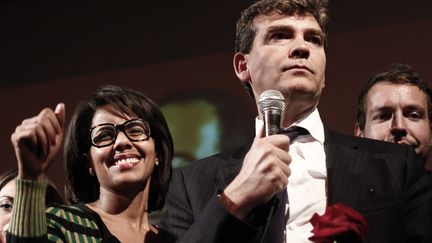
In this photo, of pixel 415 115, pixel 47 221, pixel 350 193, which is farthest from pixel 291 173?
pixel 415 115

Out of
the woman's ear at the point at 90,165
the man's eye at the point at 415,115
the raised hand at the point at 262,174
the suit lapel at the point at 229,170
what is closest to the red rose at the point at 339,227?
the raised hand at the point at 262,174

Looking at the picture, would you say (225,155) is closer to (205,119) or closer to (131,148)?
(131,148)

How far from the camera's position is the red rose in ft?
5.36

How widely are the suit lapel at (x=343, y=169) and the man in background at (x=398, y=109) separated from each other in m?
0.51

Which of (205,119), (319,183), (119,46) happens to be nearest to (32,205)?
(319,183)

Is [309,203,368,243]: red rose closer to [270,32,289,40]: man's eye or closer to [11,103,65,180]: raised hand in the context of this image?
[11,103,65,180]: raised hand

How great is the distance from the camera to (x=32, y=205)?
1897mm

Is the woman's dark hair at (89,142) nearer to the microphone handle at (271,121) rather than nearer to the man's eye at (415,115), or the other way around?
the microphone handle at (271,121)

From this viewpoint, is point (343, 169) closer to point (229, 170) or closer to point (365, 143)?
point (365, 143)

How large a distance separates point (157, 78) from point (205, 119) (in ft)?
1.04

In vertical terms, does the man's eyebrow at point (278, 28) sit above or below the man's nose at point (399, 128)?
above

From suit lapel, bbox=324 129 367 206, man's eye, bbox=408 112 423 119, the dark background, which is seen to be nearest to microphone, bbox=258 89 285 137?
suit lapel, bbox=324 129 367 206

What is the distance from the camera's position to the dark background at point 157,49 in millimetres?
3430

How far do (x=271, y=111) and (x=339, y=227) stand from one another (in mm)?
396
